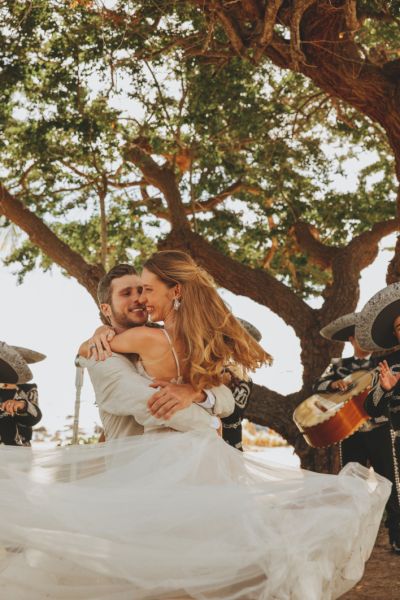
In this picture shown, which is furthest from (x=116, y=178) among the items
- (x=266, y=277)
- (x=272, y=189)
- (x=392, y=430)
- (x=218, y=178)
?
(x=392, y=430)

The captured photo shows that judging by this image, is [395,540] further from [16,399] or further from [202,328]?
[202,328]

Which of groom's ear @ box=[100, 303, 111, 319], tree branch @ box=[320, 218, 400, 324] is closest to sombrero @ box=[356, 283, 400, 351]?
groom's ear @ box=[100, 303, 111, 319]

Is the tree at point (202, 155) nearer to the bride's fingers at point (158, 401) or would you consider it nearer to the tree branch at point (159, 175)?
the tree branch at point (159, 175)

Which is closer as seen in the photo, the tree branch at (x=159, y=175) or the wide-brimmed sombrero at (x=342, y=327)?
the wide-brimmed sombrero at (x=342, y=327)

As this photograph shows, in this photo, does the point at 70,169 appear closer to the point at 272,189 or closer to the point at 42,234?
the point at 42,234

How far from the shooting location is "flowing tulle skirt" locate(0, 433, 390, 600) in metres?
3.34

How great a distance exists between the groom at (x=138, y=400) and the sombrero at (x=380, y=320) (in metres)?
3.33

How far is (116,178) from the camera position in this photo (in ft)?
45.6

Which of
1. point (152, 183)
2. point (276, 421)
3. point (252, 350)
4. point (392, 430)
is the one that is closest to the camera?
point (252, 350)

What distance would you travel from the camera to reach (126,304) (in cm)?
465

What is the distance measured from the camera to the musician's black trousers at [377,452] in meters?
7.57

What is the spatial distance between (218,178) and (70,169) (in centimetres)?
258

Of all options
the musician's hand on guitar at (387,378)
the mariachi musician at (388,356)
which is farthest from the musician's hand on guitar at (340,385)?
the musician's hand on guitar at (387,378)

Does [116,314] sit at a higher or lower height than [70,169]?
lower
